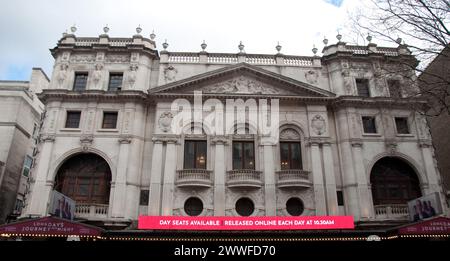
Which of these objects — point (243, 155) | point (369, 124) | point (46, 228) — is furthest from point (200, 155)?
point (369, 124)

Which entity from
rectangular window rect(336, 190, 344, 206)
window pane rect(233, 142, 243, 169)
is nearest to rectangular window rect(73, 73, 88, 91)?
window pane rect(233, 142, 243, 169)

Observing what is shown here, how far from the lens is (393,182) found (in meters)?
24.5

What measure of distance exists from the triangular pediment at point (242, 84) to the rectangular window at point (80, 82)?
19.9 feet

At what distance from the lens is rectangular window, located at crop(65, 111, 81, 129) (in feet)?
81.7

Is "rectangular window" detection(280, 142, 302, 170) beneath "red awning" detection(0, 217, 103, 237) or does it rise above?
above

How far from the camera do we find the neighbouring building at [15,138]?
28016mm

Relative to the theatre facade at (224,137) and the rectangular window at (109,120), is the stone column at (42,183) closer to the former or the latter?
the theatre facade at (224,137)

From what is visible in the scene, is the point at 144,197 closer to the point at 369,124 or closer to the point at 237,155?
the point at 237,155

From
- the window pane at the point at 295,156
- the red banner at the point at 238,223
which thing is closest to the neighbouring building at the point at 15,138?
the red banner at the point at 238,223

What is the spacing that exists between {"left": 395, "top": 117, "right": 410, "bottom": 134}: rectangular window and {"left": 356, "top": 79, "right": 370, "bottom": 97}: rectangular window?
10.6 feet

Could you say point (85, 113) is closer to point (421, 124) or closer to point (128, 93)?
point (128, 93)

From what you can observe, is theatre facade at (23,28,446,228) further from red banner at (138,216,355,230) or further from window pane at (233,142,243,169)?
red banner at (138,216,355,230)

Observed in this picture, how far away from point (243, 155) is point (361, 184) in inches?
345
